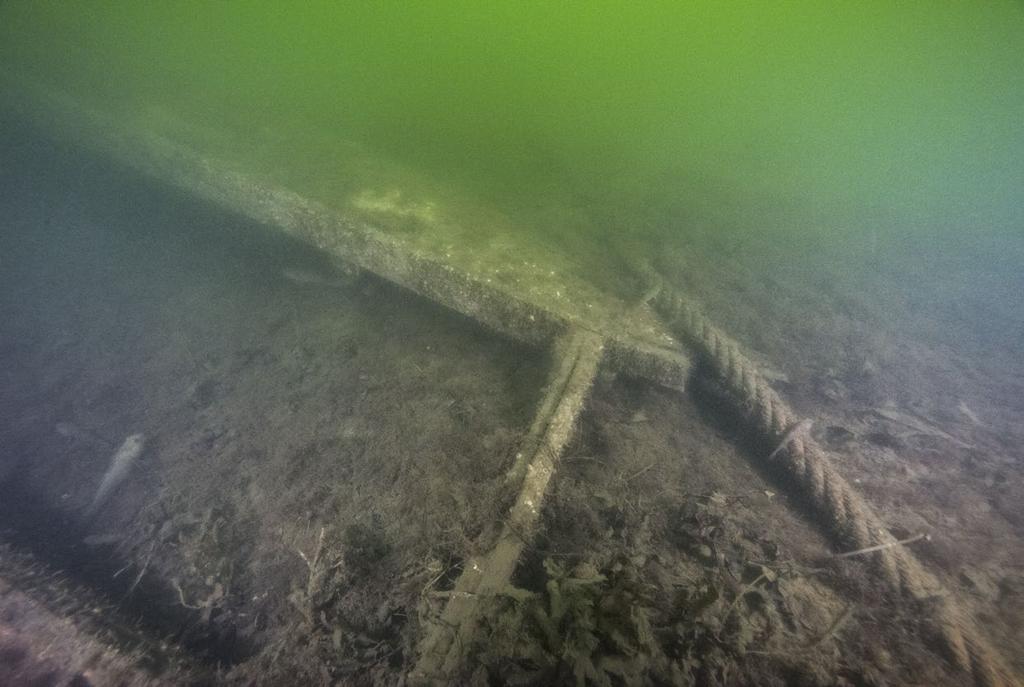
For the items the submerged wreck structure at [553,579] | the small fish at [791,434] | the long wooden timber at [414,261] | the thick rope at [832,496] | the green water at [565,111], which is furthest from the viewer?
the green water at [565,111]

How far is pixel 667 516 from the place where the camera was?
8.79 ft

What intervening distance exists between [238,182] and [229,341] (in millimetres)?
2001

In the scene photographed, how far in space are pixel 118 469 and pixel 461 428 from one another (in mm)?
2849

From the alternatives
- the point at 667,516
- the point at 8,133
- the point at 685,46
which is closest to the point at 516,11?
the point at 685,46

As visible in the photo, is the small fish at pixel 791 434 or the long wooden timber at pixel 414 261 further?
the long wooden timber at pixel 414 261

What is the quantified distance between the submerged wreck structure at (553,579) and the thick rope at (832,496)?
11mm

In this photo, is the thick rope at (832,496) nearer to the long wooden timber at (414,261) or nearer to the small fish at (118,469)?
the long wooden timber at (414,261)

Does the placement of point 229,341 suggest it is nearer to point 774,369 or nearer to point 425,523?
point 425,523

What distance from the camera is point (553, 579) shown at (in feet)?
6.68

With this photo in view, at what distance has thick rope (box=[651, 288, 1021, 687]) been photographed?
203 centimetres

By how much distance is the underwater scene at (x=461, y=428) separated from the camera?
2.04 metres

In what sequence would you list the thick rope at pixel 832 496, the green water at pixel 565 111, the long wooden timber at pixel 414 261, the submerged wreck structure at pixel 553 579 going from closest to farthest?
the submerged wreck structure at pixel 553 579 → the thick rope at pixel 832 496 → the long wooden timber at pixel 414 261 → the green water at pixel 565 111

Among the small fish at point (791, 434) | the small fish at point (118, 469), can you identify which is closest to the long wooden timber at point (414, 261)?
the small fish at point (791, 434)

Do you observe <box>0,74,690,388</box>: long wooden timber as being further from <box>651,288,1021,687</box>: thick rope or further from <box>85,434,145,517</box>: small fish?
<box>85,434,145,517</box>: small fish
